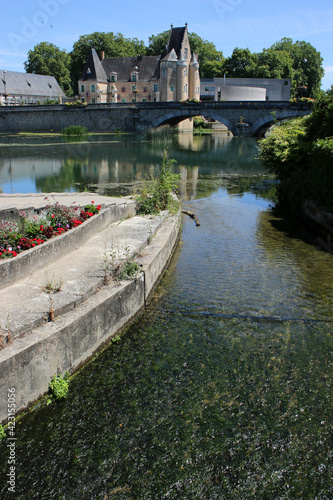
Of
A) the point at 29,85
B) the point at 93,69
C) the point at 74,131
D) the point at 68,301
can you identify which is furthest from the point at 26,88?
the point at 68,301

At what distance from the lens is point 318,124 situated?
51.8ft

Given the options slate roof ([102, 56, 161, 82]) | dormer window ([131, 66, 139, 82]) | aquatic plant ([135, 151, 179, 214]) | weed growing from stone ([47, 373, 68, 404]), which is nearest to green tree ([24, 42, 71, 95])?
slate roof ([102, 56, 161, 82])

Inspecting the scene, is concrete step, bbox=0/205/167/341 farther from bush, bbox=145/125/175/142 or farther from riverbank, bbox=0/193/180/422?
bush, bbox=145/125/175/142

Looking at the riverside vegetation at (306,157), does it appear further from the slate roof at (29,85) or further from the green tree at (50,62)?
the green tree at (50,62)

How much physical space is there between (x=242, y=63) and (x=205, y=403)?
3627 inches

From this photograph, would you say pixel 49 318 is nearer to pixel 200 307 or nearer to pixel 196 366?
pixel 196 366

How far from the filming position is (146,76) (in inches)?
2965

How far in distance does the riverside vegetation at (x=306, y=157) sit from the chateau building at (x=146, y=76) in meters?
56.2

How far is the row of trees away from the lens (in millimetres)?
81375

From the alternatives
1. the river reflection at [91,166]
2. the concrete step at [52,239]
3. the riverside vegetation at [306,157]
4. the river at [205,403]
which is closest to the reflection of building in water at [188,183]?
the river reflection at [91,166]

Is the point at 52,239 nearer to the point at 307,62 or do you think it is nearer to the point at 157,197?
the point at 157,197

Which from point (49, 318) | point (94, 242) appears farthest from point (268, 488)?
point (94, 242)

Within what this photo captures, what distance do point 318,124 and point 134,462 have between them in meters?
14.6

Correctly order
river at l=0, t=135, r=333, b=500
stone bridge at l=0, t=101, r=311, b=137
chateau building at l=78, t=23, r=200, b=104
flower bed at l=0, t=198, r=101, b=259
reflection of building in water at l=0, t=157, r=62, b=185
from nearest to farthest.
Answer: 1. river at l=0, t=135, r=333, b=500
2. flower bed at l=0, t=198, r=101, b=259
3. reflection of building in water at l=0, t=157, r=62, b=185
4. stone bridge at l=0, t=101, r=311, b=137
5. chateau building at l=78, t=23, r=200, b=104
